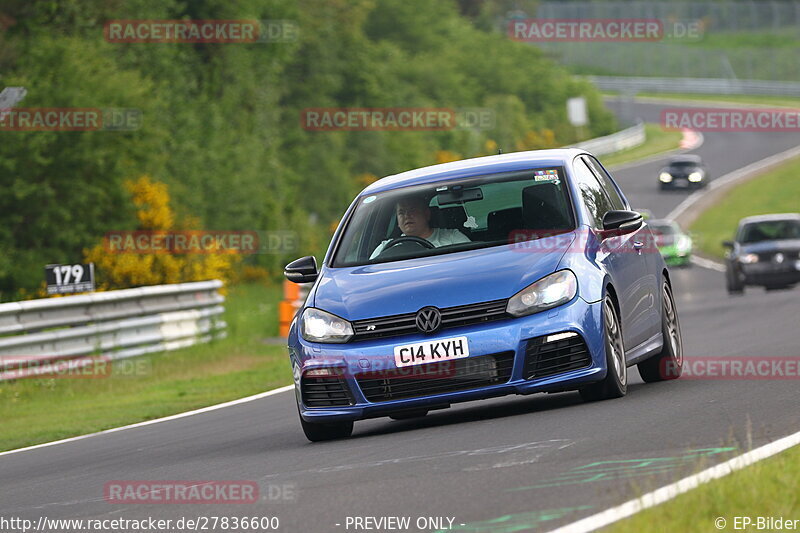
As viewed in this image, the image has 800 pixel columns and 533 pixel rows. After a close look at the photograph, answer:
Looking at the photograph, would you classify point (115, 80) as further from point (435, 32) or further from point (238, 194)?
point (435, 32)

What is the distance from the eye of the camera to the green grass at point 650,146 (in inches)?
3270

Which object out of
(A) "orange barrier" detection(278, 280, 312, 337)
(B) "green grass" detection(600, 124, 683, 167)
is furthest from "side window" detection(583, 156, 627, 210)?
(B) "green grass" detection(600, 124, 683, 167)

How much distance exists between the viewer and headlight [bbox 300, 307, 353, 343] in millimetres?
9914

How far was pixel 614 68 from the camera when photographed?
123 m

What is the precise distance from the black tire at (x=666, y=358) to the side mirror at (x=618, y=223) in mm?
1474

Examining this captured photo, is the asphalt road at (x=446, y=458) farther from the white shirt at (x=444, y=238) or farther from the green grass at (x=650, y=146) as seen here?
the green grass at (x=650, y=146)

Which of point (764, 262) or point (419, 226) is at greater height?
point (419, 226)

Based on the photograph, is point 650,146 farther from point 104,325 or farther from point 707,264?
point 104,325

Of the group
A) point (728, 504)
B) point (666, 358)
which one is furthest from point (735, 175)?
point (728, 504)

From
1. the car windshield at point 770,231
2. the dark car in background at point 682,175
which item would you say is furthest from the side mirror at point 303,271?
the dark car in background at point 682,175

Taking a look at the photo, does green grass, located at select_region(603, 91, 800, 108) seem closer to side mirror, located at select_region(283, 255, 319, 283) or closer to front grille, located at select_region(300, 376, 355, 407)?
side mirror, located at select_region(283, 255, 319, 283)

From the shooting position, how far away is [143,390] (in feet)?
59.3

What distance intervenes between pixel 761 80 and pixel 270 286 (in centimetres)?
7350

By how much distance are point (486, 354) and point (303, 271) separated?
6.05 ft
